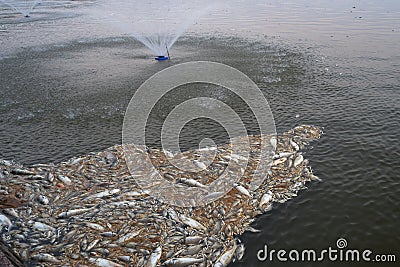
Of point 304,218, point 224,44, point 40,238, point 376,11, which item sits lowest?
point 304,218

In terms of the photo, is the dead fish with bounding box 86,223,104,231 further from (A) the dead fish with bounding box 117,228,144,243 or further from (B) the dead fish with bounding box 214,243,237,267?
(B) the dead fish with bounding box 214,243,237,267

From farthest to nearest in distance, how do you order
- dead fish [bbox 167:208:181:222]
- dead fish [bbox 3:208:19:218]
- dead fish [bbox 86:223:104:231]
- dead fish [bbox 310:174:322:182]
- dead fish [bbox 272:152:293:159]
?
dead fish [bbox 272:152:293:159] < dead fish [bbox 310:174:322:182] < dead fish [bbox 167:208:181:222] < dead fish [bbox 3:208:19:218] < dead fish [bbox 86:223:104:231]

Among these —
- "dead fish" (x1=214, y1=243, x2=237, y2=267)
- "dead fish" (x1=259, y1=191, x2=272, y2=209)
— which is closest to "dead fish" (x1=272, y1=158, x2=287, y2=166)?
"dead fish" (x1=259, y1=191, x2=272, y2=209)

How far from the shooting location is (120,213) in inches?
416

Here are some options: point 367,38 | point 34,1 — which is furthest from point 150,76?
point 34,1

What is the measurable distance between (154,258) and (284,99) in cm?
1520

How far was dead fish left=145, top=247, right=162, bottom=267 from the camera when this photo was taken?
8.68m

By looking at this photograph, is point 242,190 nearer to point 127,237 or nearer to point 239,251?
point 239,251

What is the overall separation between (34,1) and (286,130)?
316 ft

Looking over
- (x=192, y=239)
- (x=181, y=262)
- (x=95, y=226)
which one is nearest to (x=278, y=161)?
(x=192, y=239)

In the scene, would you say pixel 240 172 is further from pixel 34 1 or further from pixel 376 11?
pixel 34 1

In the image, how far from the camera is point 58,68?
27.5m

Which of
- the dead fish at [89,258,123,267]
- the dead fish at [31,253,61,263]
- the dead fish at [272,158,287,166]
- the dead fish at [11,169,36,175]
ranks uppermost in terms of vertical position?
the dead fish at [11,169,36,175]

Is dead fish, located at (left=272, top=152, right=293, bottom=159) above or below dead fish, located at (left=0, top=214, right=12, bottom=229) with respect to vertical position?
below
